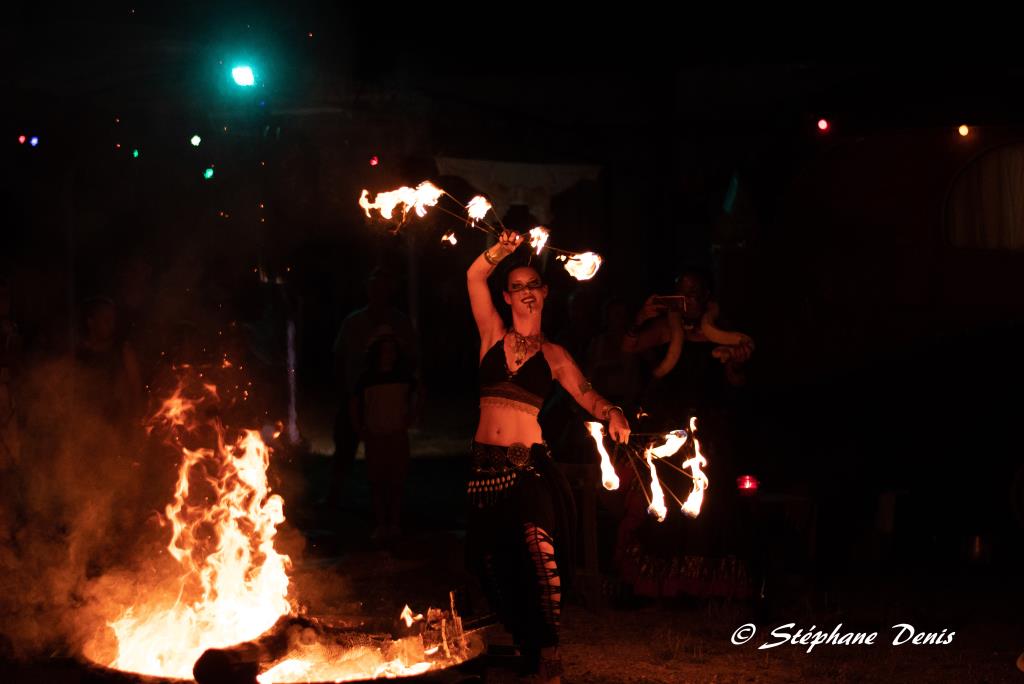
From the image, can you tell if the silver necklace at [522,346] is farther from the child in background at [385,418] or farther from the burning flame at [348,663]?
the child in background at [385,418]

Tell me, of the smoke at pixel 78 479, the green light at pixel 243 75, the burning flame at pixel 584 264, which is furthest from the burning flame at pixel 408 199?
the green light at pixel 243 75

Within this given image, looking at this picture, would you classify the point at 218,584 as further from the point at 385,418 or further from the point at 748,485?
the point at 385,418

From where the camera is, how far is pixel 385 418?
923cm

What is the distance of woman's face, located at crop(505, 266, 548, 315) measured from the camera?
6.14 m

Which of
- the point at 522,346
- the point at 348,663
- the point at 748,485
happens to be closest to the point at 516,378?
the point at 522,346

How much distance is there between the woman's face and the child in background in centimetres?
325

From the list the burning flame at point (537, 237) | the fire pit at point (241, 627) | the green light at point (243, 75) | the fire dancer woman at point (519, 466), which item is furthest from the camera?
the green light at point (243, 75)

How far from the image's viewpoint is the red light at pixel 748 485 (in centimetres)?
704

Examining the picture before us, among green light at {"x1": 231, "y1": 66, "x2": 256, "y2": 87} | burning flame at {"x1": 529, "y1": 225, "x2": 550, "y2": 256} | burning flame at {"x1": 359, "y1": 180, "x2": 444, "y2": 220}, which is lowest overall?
burning flame at {"x1": 529, "y1": 225, "x2": 550, "y2": 256}

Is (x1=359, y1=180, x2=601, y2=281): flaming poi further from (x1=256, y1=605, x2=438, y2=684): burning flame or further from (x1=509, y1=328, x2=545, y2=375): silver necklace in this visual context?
(x1=256, y1=605, x2=438, y2=684): burning flame

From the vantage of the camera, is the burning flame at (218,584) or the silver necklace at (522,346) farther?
the silver necklace at (522,346)

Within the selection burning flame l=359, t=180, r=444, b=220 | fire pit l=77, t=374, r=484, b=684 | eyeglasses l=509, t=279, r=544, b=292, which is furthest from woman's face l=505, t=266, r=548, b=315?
fire pit l=77, t=374, r=484, b=684

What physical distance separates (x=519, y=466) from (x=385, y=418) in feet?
11.0

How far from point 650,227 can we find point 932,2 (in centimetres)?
455
